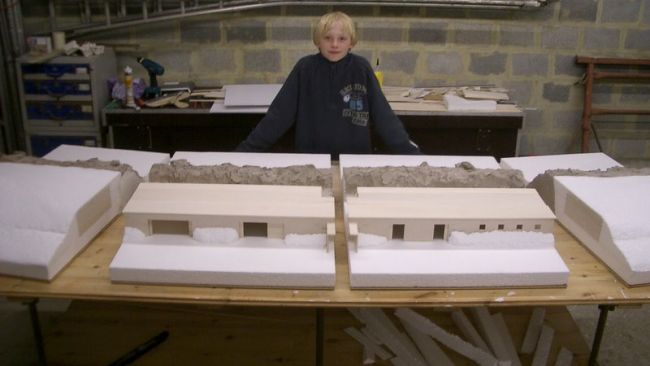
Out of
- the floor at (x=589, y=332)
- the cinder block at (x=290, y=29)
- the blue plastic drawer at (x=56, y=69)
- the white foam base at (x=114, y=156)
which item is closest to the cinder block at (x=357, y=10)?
the cinder block at (x=290, y=29)

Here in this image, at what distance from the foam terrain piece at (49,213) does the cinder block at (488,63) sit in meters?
3.31

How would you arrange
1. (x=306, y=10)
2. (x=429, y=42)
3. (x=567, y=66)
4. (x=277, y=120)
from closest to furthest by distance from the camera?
(x=277, y=120), (x=306, y=10), (x=429, y=42), (x=567, y=66)

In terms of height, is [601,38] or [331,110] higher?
→ [601,38]

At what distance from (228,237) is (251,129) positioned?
2280mm

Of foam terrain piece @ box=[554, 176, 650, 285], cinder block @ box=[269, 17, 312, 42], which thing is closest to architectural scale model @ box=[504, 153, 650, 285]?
foam terrain piece @ box=[554, 176, 650, 285]

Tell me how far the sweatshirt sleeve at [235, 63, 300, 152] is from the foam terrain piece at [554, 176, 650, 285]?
4.77 ft

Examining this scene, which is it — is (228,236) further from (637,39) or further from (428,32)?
(637,39)

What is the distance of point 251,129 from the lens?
4.11 m

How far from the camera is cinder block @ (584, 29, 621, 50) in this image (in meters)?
4.67

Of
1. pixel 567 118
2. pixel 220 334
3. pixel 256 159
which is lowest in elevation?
pixel 220 334

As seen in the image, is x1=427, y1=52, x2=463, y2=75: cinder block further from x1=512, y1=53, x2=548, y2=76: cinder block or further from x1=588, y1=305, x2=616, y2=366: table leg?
x1=588, y1=305, x2=616, y2=366: table leg

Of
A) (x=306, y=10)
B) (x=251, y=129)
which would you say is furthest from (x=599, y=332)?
(x=306, y=10)

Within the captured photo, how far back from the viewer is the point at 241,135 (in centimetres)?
413

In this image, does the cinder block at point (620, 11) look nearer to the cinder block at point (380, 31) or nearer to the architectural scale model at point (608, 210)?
the cinder block at point (380, 31)
